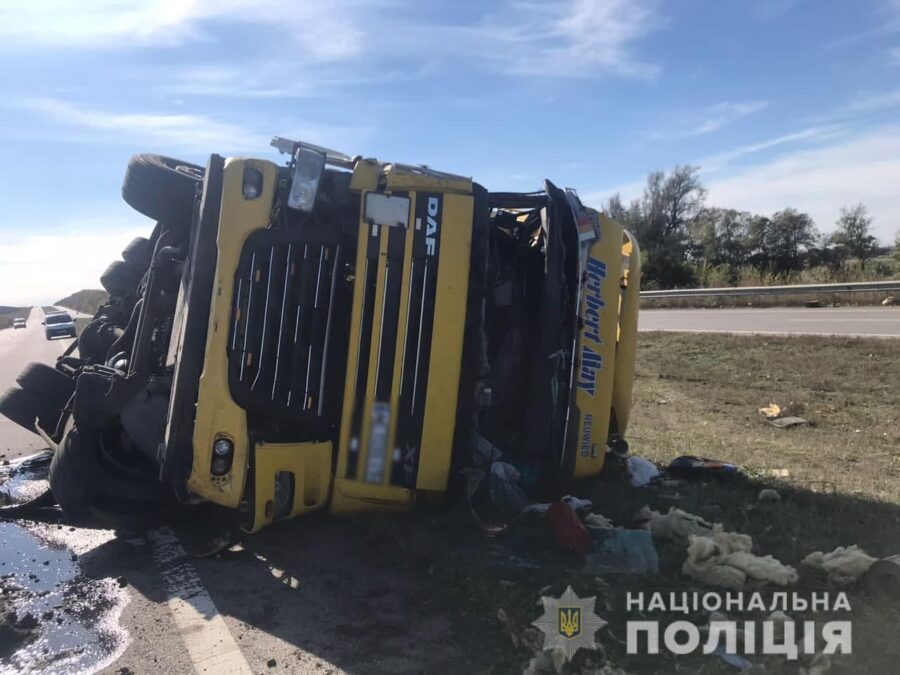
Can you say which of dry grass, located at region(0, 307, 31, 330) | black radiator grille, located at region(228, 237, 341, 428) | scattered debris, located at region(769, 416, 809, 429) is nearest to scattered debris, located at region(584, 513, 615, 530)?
black radiator grille, located at region(228, 237, 341, 428)

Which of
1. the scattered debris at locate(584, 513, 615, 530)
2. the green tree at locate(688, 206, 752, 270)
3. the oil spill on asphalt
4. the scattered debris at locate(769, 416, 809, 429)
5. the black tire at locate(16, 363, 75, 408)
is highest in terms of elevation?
the green tree at locate(688, 206, 752, 270)

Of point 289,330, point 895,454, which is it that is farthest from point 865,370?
point 289,330

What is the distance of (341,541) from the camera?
4227 mm

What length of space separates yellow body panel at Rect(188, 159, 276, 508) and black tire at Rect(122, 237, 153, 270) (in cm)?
279

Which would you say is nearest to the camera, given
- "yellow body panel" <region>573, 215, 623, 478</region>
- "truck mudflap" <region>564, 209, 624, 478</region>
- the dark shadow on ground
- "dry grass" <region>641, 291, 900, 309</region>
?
the dark shadow on ground

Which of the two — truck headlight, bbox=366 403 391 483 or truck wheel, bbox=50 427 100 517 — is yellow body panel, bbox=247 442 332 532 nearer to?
truck headlight, bbox=366 403 391 483

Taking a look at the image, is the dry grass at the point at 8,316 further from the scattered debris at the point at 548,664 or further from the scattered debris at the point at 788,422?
the scattered debris at the point at 548,664

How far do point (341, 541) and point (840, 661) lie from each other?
8.27 feet

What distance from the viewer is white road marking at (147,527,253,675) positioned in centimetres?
296

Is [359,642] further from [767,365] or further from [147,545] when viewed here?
[767,365]

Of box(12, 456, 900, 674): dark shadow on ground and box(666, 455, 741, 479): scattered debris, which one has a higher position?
box(666, 455, 741, 479): scattered debris

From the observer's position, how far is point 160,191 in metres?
4.71

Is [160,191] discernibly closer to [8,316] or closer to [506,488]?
[506,488]

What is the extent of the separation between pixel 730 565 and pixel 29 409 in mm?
5235
